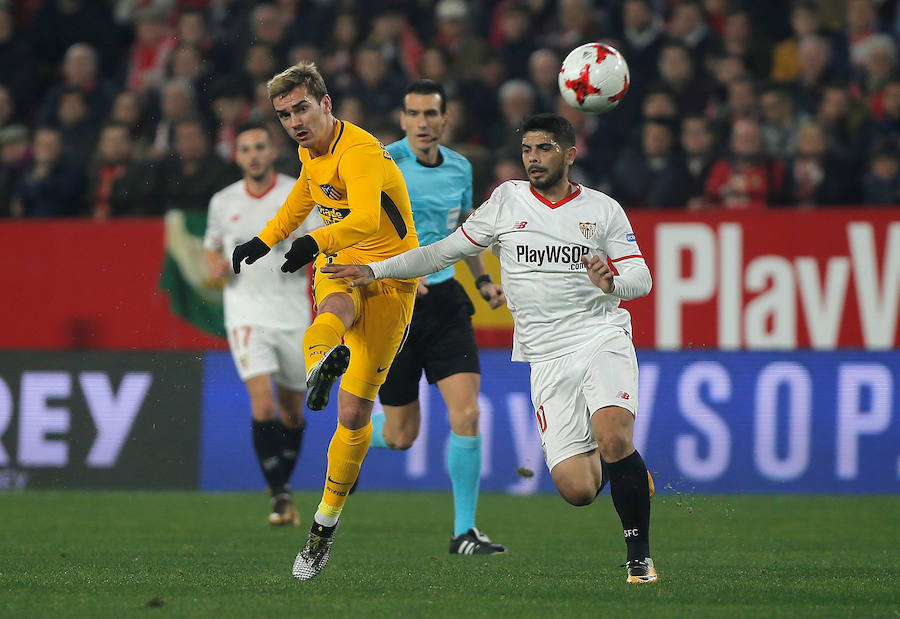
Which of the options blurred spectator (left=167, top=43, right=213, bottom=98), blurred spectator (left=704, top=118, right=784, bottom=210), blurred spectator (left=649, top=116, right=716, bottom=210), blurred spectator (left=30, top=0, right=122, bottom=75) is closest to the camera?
blurred spectator (left=704, top=118, right=784, bottom=210)

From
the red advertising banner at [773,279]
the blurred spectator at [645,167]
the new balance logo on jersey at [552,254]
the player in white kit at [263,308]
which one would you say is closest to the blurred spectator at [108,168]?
the player in white kit at [263,308]

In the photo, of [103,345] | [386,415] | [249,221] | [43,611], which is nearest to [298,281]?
[249,221]

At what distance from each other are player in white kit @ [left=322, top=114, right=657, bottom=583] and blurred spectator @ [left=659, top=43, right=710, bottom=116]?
6.79 metres

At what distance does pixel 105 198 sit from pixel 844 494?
696cm

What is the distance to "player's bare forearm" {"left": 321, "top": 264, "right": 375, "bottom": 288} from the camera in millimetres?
6690

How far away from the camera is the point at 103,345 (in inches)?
510

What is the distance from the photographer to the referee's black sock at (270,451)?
9.87 metres

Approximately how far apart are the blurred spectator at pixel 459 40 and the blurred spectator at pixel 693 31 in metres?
1.92

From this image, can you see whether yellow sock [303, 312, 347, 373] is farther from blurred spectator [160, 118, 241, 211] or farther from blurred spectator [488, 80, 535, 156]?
blurred spectator [488, 80, 535, 156]

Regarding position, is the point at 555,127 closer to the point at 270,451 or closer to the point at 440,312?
the point at 440,312

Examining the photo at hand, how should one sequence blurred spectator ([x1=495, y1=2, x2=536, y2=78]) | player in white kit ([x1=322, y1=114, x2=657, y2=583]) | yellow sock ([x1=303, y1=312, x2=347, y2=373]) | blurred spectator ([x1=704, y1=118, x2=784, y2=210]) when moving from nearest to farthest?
yellow sock ([x1=303, y1=312, x2=347, y2=373]) → player in white kit ([x1=322, y1=114, x2=657, y2=583]) → blurred spectator ([x1=704, y1=118, x2=784, y2=210]) → blurred spectator ([x1=495, y1=2, x2=536, y2=78])

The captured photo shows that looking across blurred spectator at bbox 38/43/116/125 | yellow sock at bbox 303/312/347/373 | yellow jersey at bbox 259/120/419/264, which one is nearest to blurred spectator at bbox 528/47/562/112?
blurred spectator at bbox 38/43/116/125

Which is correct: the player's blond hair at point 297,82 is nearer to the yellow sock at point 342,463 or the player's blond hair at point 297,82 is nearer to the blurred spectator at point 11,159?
the yellow sock at point 342,463

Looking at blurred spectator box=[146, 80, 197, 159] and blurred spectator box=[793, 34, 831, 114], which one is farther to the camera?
blurred spectator box=[146, 80, 197, 159]
